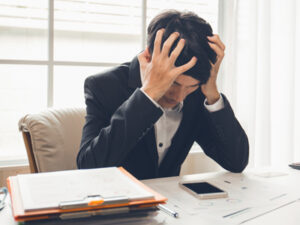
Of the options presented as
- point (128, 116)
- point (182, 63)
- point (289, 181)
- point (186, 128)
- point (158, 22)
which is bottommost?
point (289, 181)

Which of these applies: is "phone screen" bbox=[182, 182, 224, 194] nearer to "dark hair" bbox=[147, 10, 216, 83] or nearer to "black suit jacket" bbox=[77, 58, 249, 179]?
"black suit jacket" bbox=[77, 58, 249, 179]

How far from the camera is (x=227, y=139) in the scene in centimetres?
127

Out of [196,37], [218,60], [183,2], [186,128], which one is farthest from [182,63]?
[183,2]

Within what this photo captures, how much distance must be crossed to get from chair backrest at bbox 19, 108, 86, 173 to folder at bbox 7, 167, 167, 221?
0.46 metres

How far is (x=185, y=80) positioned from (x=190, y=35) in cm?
13

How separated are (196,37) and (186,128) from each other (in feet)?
1.23

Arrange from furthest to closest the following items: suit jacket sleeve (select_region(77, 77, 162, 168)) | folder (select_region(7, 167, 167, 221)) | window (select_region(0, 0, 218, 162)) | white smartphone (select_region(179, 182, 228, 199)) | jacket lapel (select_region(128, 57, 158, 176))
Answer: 1. window (select_region(0, 0, 218, 162))
2. jacket lapel (select_region(128, 57, 158, 176))
3. suit jacket sleeve (select_region(77, 77, 162, 168))
4. white smartphone (select_region(179, 182, 228, 199))
5. folder (select_region(7, 167, 167, 221))

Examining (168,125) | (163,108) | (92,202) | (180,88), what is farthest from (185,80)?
(92,202)

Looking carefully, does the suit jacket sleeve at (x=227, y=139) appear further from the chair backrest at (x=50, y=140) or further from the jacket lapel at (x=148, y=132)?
the chair backrest at (x=50, y=140)

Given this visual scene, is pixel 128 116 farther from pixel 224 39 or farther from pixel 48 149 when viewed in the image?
pixel 224 39

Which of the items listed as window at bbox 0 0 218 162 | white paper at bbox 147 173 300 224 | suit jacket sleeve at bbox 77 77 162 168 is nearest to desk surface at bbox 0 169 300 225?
white paper at bbox 147 173 300 224

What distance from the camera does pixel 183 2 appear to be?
2.58 metres

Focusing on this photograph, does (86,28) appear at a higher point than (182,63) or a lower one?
higher

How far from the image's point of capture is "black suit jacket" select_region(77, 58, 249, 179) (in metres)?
1.03
